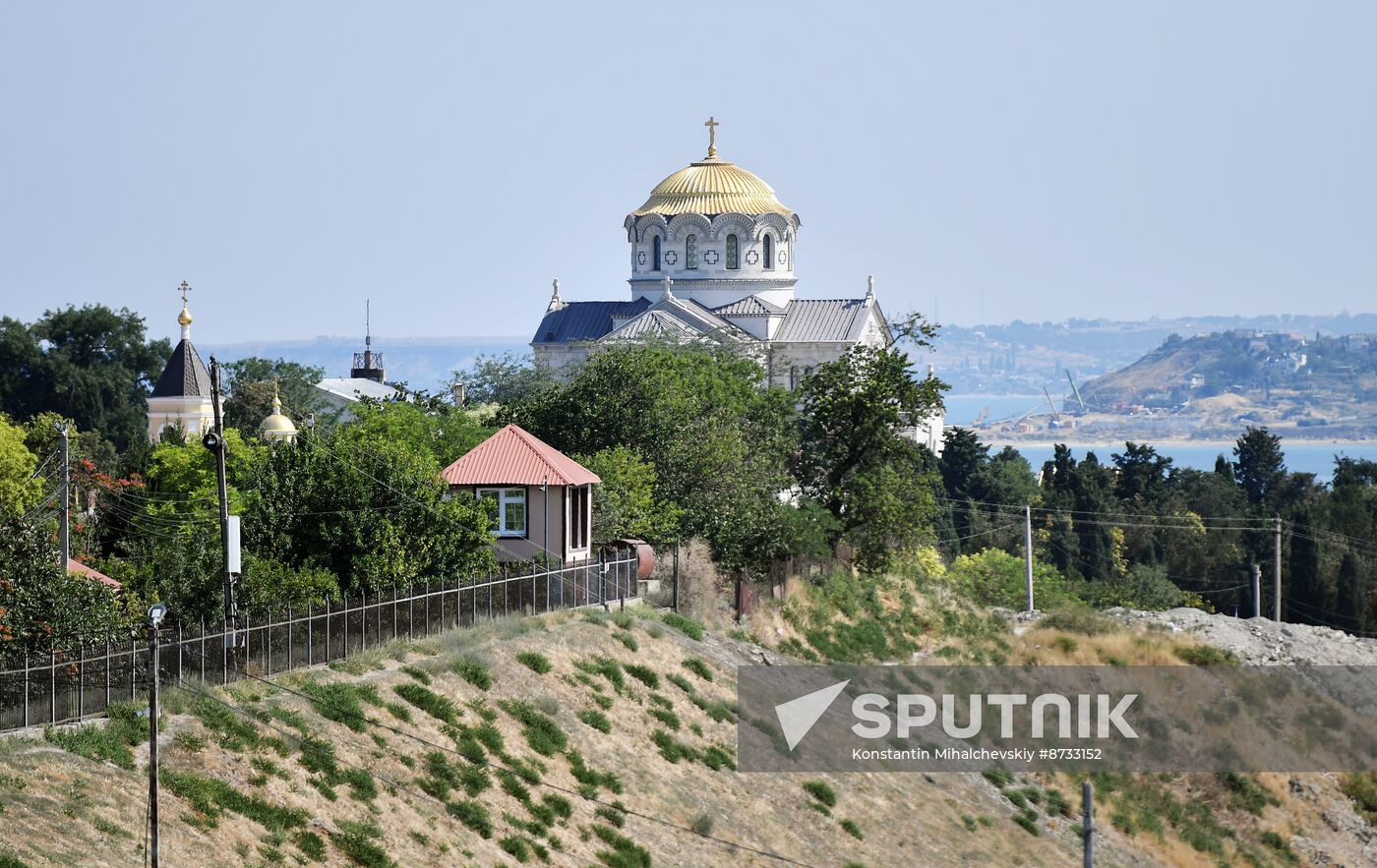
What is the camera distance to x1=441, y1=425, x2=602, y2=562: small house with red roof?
126 feet

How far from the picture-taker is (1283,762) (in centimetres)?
4325

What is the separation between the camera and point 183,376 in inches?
2852

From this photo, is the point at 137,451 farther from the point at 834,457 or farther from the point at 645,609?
the point at 645,609

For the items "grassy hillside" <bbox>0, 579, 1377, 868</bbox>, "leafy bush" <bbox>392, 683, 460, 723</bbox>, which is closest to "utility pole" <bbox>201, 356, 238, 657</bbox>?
"grassy hillside" <bbox>0, 579, 1377, 868</bbox>

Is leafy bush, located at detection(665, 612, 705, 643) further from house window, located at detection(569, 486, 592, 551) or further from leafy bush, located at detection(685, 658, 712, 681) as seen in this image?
house window, located at detection(569, 486, 592, 551)

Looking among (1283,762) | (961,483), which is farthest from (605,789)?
(961,483)

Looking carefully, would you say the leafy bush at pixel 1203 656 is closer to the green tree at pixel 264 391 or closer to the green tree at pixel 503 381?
the green tree at pixel 264 391

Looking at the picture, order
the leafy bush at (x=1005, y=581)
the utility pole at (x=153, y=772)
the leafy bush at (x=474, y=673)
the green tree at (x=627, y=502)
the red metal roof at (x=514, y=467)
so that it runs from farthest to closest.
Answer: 1. the leafy bush at (x=1005, y=581)
2. the green tree at (x=627, y=502)
3. the red metal roof at (x=514, y=467)
4. the leafy bush at (x=474, y=673)
5. the utility pole at (x=153, y=772)

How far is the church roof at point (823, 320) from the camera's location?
307 ft

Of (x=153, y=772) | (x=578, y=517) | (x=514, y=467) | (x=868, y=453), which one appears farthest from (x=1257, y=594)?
(x=153, y=772)

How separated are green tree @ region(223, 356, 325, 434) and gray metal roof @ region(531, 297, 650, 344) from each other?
36.2 ft

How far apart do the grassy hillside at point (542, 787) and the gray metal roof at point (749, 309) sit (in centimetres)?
5307

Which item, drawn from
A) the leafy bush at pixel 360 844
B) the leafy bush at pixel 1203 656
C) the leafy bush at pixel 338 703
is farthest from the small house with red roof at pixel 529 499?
the leafy bush at pixel 1203 656

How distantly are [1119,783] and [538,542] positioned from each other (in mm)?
11814
